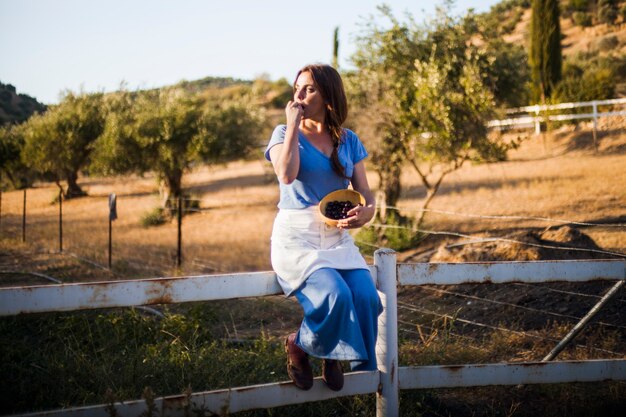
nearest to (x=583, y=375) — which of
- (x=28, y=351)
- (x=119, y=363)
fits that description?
(x=119, y=363)

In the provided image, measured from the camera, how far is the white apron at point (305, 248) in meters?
2.76

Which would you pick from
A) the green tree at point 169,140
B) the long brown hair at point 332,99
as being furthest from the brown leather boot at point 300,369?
the green tree at point 169,140

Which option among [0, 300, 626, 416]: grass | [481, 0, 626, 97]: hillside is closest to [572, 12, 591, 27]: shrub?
[481, 0, 626, 97]: hillside

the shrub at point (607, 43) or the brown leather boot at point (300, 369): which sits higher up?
the shrub at point (607, 43)

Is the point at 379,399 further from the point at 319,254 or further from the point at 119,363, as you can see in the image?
the point at 119,363

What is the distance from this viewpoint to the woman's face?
295 centimetres

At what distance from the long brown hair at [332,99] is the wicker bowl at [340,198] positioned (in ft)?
0.53

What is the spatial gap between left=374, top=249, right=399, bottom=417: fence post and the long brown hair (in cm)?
52

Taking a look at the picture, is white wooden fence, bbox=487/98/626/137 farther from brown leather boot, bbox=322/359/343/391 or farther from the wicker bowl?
brown leather boot, bbox=322/359/343/391

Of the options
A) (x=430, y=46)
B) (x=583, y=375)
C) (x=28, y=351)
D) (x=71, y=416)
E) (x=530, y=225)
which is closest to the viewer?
(x=71, y=416)

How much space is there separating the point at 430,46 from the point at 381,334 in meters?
10.9

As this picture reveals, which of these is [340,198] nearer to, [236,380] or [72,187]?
[236,380]

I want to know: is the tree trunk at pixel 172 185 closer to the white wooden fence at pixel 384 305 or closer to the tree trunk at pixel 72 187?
the tree trunk at pixel 72 187

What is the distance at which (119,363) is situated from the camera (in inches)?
168
